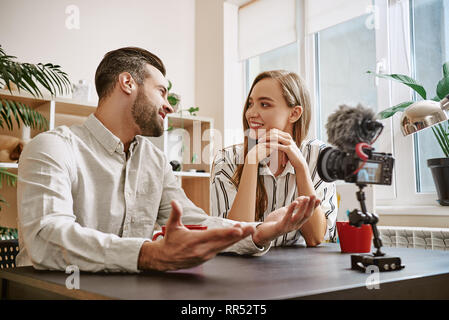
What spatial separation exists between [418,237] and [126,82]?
1562 millimetres

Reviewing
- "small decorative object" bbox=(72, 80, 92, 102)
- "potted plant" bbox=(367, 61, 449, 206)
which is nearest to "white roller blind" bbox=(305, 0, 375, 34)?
"potted plant" bbox=(367, 61, 449, 206)

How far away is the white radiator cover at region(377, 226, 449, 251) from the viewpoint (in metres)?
1.91

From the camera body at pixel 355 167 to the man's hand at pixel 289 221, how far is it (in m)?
0.12

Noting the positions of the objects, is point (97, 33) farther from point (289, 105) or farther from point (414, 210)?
point (414, 210)

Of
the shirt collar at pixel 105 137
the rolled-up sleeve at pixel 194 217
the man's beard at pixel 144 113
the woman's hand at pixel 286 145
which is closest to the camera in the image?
the rolled-up sleeve at pixel 194 217

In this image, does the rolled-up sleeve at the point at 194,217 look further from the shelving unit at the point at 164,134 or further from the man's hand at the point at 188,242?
the shelving unit at the point at 164,134

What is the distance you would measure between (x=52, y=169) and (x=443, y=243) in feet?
5.64

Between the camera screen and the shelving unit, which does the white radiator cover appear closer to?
the camera screen

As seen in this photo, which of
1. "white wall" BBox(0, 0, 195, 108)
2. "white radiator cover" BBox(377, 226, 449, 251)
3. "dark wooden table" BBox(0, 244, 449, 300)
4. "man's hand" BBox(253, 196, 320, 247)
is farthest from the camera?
"white wall" BBox(0, 0, 195, 108)

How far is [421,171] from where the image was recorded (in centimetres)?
257

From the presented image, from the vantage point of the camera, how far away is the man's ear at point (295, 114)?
167cm

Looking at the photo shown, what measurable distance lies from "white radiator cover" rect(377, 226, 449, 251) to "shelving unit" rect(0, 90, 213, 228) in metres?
1.65

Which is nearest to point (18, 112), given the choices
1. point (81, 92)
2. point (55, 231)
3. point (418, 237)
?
point (81, 92)

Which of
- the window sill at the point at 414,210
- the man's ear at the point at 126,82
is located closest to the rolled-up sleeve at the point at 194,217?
the man's ear at the point at 126,82
